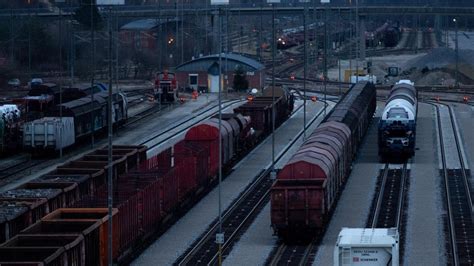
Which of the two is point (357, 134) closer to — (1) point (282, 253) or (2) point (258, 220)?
(2) point (258, 220)

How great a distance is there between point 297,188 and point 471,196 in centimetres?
1022

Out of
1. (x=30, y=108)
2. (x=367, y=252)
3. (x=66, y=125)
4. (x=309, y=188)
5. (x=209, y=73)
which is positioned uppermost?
(x=209, y=73)

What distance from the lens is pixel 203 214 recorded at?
116ft

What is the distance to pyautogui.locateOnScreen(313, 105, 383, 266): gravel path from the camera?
1176 inches

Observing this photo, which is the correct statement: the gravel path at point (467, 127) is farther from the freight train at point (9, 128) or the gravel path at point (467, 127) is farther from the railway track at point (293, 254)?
the freight train at point (9, 128)

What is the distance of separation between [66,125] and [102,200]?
22437 mm

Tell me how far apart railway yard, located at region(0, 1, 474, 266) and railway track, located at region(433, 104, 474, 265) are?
0.23ft

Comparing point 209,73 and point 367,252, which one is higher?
point 209,73

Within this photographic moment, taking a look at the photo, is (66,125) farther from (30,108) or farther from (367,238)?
(367,238)

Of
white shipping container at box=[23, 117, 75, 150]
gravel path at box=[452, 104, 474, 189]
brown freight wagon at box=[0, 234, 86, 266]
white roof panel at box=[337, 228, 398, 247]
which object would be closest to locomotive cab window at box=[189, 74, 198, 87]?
gravel path at box=[452, 104, 474, 189]

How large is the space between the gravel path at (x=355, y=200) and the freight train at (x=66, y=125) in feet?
38.7

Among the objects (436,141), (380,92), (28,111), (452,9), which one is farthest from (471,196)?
(452,9)

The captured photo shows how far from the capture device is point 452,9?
11169 centimetres

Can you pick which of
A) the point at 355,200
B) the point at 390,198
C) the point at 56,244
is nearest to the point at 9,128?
the point at 355,200
